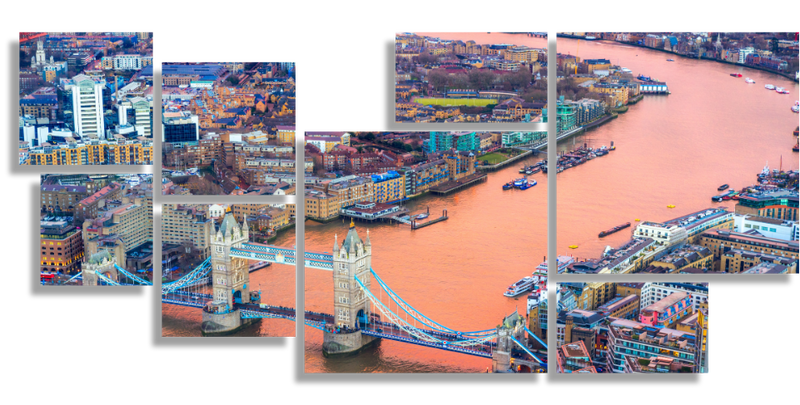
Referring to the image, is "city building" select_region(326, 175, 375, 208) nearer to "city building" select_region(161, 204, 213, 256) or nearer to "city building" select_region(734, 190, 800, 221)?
"city building" select_region(161, 204, 213, 256)

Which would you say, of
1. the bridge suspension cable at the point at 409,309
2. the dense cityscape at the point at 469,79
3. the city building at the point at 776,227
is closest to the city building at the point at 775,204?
the city building at the point at 776,227

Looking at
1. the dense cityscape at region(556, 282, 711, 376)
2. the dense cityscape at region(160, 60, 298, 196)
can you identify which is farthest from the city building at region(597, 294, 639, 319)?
the dense cityscape at region(160, 60, 298, 196)

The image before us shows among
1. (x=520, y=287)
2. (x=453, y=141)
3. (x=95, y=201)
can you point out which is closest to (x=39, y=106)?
(x=95, y=201)

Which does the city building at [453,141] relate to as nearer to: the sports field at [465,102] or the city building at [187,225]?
the sports field at [465,102]

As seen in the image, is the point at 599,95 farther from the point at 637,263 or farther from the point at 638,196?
the point at 637,263

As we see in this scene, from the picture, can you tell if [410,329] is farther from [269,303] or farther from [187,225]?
[187,225]

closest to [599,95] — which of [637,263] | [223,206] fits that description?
[637,263]
